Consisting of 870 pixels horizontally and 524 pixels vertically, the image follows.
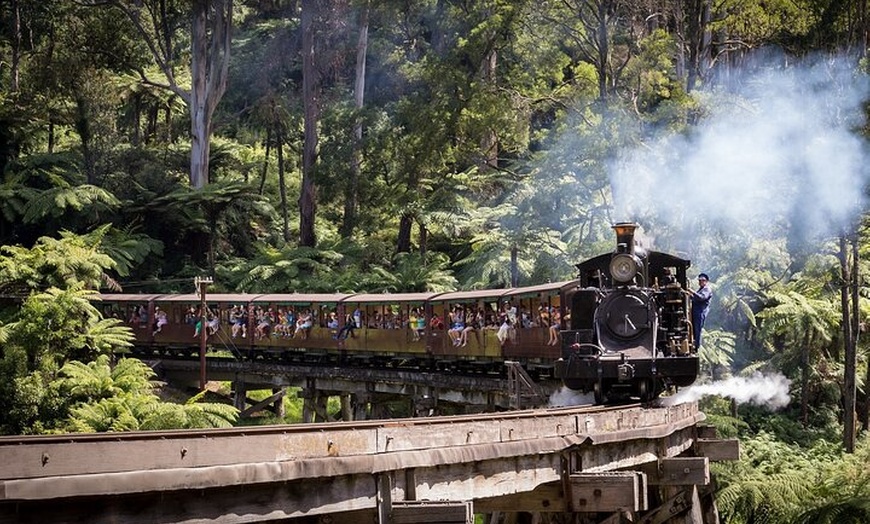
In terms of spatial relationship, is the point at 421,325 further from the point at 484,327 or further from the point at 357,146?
the point at 357,146

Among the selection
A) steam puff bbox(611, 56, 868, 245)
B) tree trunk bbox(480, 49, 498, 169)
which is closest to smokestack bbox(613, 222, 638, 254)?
steam puff bbox(611, 56, 868, 245)

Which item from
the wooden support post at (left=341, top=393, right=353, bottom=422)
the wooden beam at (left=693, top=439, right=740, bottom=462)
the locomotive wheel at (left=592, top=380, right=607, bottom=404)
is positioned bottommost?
the wooden support post at (left=341, top=393, right=353, bottom=422)

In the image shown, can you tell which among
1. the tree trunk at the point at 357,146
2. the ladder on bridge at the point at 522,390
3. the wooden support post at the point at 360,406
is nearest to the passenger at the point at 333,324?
the wooden support post at the point at 360,406

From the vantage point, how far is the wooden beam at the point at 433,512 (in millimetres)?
9594

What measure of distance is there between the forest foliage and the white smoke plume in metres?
4.26

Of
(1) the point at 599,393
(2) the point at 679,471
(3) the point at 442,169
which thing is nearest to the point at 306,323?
(3) the point at 442,169

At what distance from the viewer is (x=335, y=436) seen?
940cm

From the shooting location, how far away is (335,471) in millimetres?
9250

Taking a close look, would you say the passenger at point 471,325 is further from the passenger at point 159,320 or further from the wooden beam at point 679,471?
the passenger at point 159,320

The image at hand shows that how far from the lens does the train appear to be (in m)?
17.7

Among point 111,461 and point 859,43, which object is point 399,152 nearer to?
point 859,43

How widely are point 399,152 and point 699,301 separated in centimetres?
2484

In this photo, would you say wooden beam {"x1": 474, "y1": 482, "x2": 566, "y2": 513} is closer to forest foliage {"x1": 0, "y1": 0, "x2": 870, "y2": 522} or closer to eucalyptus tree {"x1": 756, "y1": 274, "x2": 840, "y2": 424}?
forest foliage {"x1": 0, "y1": 0, "x2": 870, "y2": 522}

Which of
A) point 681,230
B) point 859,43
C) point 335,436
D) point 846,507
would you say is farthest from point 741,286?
point 335,436
